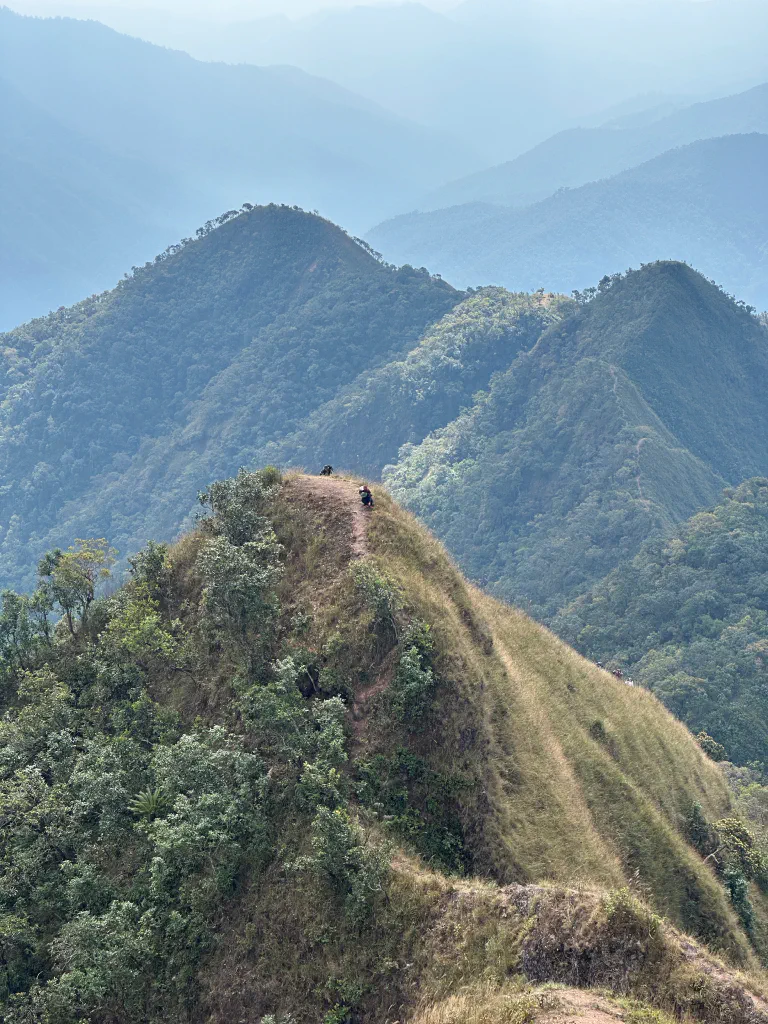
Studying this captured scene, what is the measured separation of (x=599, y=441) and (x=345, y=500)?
317 ft

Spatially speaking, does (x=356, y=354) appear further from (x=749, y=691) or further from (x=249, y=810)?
(x=249, y=810)

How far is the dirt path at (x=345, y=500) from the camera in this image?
24656 mm

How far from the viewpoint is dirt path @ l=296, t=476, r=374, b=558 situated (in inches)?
971

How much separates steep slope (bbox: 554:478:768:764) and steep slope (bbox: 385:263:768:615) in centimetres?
1050

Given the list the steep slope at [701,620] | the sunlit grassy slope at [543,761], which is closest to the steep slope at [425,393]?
the steep slope at [701,620]

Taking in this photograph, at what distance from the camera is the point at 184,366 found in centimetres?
17000

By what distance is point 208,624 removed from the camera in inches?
919

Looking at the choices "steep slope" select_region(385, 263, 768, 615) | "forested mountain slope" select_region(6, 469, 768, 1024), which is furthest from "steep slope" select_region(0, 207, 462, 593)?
"forested mountain slope" select_region(6, 469, 768, 1024)

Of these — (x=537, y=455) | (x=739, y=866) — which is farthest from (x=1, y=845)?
(x=537, y=455)

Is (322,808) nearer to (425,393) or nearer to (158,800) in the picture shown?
(158,800)

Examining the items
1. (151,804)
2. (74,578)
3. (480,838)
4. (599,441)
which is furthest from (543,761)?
(599,441)

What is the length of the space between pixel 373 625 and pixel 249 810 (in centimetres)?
632

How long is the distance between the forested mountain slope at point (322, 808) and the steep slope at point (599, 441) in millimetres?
69803

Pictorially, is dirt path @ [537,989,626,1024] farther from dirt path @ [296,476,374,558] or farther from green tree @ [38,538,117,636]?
green tree @ [38,538,117,636]
